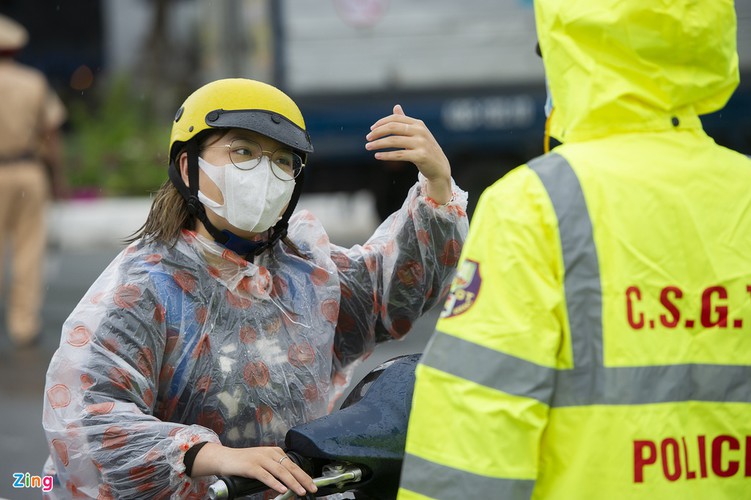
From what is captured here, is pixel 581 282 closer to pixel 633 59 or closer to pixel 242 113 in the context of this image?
pixel 633 59

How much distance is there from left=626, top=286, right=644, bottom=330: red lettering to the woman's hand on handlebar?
2.36 feet

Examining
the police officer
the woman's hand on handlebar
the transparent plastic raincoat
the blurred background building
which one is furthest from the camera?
the blurred background building

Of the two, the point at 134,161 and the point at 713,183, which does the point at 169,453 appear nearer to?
the point at 713,183

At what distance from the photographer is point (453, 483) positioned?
2033mm

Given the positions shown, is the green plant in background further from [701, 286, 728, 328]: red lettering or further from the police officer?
[701, 286, 728, 328]: red lettering

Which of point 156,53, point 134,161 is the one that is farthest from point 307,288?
point 156,53

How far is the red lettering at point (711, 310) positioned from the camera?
215 centimetres

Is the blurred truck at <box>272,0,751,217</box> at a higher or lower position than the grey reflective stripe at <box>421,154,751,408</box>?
higher

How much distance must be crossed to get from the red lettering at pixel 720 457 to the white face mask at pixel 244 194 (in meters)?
1.18

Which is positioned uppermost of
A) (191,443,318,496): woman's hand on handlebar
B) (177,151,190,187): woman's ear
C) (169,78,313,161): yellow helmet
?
(169,78,313,161): yellow helmet

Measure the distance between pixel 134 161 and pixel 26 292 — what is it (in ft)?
19.2

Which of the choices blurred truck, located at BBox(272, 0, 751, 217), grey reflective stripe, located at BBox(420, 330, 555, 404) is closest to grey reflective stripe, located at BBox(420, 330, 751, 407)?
grey reflective stripe, located at BBox(420, 330, 555, 404)

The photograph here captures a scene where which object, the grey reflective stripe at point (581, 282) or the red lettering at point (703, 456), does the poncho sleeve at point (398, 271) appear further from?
the red lettering at point (703, 456)

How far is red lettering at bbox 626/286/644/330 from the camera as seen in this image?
6.87 ft
